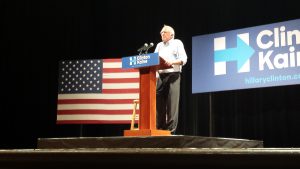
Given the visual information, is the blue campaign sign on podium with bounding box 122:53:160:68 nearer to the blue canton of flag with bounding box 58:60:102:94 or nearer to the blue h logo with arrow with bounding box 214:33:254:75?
the blue h logo with arrow with bounding box 214:33:254:75

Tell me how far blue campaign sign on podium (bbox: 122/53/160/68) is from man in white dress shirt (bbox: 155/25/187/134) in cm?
52

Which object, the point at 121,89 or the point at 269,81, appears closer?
the point at 269,81

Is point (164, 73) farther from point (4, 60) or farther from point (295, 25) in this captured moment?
point (4, 60)

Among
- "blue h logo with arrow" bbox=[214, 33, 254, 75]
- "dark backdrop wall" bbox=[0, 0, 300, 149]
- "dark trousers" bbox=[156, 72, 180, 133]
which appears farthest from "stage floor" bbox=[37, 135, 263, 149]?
"dark backdrop wall" bbox=[0, 0, 300, 149]

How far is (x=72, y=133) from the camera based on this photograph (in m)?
5.85

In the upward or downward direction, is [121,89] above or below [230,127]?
above

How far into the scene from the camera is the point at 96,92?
5094mm

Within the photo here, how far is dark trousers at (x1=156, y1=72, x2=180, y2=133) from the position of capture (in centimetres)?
324

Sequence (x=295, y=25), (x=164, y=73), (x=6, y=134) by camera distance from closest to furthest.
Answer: (x=164, y=73)
(x=295, y=25)
(x=6, y=134)

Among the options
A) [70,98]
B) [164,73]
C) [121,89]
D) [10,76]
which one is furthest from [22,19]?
[164,73]

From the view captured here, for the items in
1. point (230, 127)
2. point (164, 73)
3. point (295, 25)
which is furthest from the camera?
point (230, 127)

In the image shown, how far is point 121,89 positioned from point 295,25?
7.23ft
